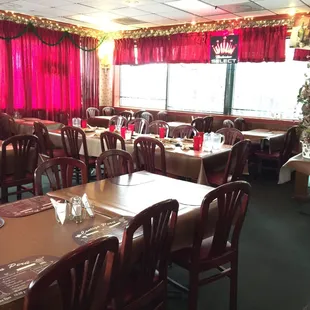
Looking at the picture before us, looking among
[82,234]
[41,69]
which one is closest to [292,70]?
[41,69]

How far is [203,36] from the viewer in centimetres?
734

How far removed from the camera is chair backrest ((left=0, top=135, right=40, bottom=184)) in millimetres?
3689

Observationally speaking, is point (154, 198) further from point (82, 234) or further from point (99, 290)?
point (99, 290)

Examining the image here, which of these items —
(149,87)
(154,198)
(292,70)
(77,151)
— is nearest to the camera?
(154,198)

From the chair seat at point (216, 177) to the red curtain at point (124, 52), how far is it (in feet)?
16.6

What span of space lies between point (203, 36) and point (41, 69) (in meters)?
3.39

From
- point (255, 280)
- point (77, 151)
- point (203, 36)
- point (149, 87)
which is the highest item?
point (203, 36)

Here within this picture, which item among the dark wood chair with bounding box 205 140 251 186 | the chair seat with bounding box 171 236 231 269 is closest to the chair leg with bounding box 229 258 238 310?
the chair seat with bounding box 171 236 231 269

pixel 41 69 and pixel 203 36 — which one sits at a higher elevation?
pixel 203 36

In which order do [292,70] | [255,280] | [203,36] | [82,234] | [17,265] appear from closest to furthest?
[17,265], [82,234], [255,280], [292,70], [203,36]

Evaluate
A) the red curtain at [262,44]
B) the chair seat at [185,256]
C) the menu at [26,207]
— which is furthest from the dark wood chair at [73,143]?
the red curtain at [262,44]

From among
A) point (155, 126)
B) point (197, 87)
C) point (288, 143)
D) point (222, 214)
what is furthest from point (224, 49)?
point (222, 214)

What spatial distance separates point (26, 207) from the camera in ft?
7.11

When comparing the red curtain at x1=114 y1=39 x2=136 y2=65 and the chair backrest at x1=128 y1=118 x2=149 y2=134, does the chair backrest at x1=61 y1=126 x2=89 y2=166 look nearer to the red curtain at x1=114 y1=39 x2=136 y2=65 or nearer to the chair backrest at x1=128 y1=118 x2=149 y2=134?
Answer: the chair backrest at x1=128 y1=118 x2=149 y2=134
